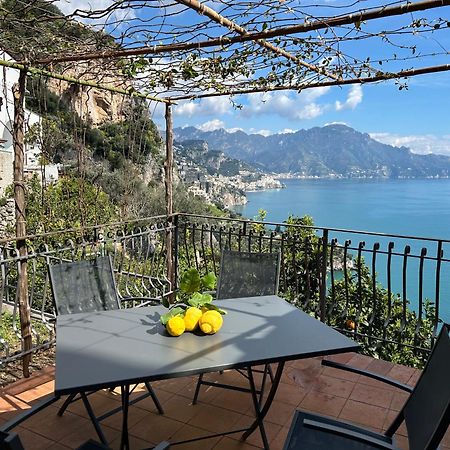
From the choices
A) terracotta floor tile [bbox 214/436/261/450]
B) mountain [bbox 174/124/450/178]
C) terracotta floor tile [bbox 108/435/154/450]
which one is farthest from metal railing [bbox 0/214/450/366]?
mountain [bbox 174/124/450/178]

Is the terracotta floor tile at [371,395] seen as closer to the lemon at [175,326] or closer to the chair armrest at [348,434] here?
the chair armrest at [348,434]

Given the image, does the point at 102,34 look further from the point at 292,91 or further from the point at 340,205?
the point at 340,205

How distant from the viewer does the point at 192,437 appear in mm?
2312

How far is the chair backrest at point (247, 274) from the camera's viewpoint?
292 cm

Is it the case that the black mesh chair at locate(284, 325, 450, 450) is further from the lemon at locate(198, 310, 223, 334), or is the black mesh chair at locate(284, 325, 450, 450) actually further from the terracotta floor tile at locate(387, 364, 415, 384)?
the terracotta floor tile at locate(387, 364, 415, 384)

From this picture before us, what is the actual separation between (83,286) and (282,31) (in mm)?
1945

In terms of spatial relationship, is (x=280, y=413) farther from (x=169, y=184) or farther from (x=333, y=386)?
(x=169, y=184)

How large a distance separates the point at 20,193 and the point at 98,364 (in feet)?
6.11

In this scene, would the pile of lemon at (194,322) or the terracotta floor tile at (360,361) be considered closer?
the pile of lemon at (194,322)

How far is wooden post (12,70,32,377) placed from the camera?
2945mm

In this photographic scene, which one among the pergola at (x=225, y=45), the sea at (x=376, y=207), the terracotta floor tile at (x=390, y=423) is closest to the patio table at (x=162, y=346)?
the terracotta floor tile at (x=390, y=423)

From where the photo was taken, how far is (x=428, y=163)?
8644 centimetres

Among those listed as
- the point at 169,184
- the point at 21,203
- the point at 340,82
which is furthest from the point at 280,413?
the point at 340,82

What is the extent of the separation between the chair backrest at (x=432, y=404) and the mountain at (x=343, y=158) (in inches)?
2940
